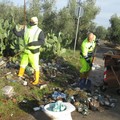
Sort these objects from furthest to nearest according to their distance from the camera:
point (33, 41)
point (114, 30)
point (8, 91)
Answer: point (114, 30) → point (33, 41) → point (8, 91)

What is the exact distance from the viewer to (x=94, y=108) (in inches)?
342

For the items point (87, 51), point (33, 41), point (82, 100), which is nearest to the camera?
point (82, 100)

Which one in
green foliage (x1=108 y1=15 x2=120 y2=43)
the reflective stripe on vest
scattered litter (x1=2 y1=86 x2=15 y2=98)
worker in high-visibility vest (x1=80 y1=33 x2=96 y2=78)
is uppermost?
the reflective stripe on vest

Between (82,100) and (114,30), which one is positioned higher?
(82,100)

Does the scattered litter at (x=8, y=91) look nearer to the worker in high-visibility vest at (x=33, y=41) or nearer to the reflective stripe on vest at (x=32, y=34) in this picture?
the worker in high-visibility vest at (x=33, y=41)

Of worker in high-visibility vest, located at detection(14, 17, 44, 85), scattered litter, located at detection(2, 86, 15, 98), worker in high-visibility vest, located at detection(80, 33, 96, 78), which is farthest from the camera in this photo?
worker in high-visibility vest, located at detection(80, 33, 96, 78)

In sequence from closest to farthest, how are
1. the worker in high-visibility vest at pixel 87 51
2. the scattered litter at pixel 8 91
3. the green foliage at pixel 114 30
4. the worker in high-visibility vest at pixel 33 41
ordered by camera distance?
the scattered litter at pixel 8 91
the worker in high-visibility vest at pixel 33 41
the worker in high-visibility vest at pixel 87 51
the green foliage at pixel 114 30

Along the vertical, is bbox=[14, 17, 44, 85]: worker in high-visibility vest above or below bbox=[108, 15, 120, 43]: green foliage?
above

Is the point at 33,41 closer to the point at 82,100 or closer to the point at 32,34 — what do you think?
the point at 32,34

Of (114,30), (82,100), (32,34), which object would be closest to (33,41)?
(32,34)

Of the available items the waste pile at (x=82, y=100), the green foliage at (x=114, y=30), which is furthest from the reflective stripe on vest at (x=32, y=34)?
the green foliage at (x=114, y=30)

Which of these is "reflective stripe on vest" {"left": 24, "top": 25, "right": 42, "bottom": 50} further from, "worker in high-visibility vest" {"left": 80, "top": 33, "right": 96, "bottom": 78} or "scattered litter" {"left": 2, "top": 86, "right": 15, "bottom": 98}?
"worker in high-visibility vest" {"left": 80, "top": 33, "right": 96, "bottom": 78}

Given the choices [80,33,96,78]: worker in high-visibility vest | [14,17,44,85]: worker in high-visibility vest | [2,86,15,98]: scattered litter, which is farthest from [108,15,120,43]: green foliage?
[2,86,15,98]: scattered litter

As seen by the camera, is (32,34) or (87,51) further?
(87,51)
